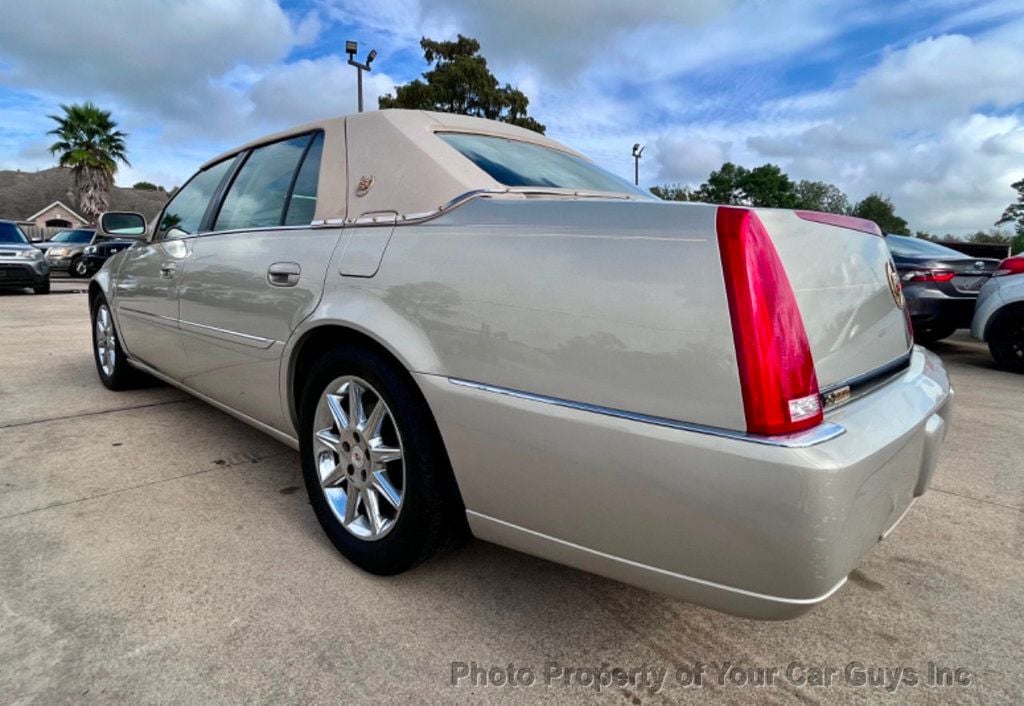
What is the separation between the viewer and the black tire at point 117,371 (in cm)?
448

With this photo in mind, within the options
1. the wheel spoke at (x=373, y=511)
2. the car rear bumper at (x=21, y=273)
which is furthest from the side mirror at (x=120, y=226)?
the car rear bumper at (x=21, y=273)

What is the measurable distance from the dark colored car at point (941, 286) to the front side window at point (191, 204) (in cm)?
648

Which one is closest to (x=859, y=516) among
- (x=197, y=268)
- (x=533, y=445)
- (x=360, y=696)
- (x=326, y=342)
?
(x=533, y=445)

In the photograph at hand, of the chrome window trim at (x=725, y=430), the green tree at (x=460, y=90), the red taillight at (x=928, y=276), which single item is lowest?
the chrome window trim at (x=725, y=430)

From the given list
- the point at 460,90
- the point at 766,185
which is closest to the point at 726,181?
the point at 766,185

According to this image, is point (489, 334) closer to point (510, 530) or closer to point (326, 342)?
point (510, 530)

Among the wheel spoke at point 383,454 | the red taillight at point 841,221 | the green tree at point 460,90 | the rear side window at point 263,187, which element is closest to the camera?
the red taillight at point 841,221

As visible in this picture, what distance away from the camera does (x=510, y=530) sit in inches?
69.5

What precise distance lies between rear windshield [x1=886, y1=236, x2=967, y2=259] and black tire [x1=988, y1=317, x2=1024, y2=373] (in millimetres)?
952

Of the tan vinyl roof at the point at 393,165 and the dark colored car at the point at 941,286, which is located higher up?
the tan vinyl roof at the point at 393,165

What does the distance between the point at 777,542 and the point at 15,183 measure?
230 feet

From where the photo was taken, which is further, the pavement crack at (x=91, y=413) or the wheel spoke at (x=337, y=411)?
the pavement crack at (x=91, y=413)

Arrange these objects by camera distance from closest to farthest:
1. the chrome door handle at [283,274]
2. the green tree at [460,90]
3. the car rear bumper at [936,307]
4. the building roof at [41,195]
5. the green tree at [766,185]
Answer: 1. the chrome door handle at [283,274]
2. the car rear bumper at [936,307]
3. the green tree at [460,90]
4. the building roof at [41,195]
5. the green tree at [766,185]

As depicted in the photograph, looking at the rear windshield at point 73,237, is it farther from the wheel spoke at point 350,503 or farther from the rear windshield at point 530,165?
the wheel spoke at point 350,503
